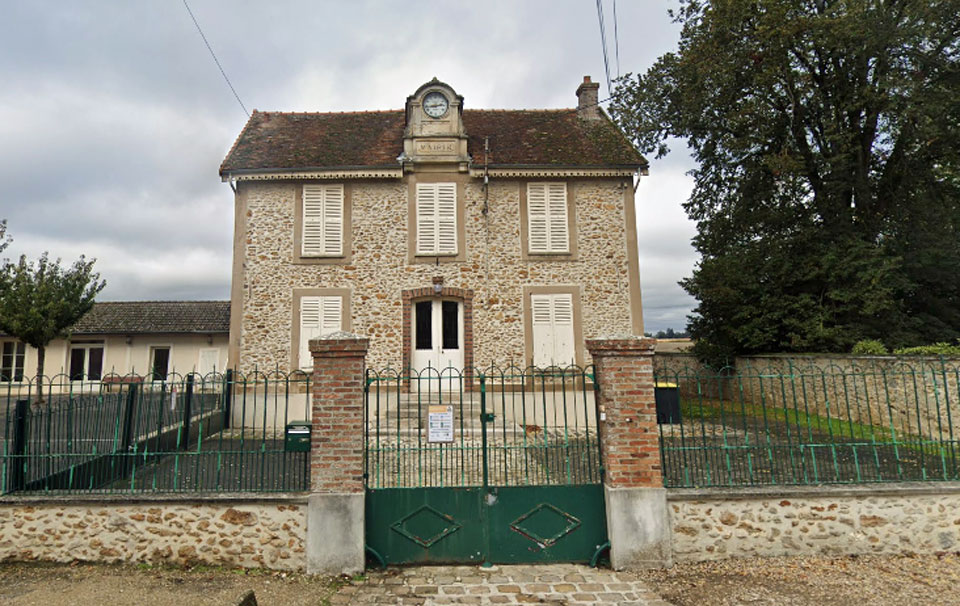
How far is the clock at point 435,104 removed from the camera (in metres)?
12.4

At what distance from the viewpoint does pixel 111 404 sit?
6129 millimetres

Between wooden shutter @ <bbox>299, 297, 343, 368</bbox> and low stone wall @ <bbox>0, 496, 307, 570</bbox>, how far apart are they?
6913 millimetres

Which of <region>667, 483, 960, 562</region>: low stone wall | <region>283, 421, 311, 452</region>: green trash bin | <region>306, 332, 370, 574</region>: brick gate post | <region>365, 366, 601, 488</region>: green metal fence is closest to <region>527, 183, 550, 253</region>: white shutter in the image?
<region>365, 366, 601, 488</region>: green metal fence

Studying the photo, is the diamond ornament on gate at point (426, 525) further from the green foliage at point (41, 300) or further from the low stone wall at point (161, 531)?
the green foliage at point (41, 300)

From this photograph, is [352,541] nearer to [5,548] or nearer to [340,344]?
[340,344]

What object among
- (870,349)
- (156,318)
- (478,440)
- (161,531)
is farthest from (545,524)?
(156,318)

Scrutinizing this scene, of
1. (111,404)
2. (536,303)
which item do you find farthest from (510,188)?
(111,404)

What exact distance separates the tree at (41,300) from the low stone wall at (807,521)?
18.9 meters

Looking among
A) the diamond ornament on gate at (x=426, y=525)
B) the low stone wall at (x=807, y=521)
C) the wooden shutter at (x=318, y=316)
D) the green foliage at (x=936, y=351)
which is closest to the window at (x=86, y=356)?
the wooden shutter at (x=318, y=316)

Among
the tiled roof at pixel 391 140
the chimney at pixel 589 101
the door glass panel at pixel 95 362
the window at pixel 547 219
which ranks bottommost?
the door glass panel at pixel 95 362

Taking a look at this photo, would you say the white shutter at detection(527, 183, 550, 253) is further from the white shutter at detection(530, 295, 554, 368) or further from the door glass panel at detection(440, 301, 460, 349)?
the door glass panel at detection(440, 301, 460, 349)

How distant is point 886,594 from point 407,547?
4.39 metres

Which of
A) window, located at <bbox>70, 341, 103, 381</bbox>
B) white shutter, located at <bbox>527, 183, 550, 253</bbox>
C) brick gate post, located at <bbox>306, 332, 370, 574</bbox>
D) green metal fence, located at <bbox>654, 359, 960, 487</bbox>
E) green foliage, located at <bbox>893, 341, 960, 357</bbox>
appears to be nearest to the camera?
brick gate post, located at <bbox>306, 332, 370, 574</bbox>

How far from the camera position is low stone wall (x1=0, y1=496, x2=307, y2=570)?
15.5ft
